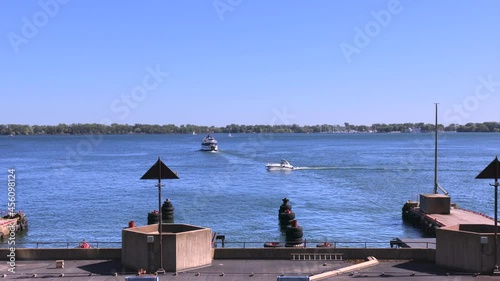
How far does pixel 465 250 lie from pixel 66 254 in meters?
13.5

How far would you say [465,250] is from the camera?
19.7m

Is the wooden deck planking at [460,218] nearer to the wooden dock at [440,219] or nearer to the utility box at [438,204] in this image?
the wooden dock at [440,219]

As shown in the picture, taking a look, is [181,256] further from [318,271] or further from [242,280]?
[318,271]

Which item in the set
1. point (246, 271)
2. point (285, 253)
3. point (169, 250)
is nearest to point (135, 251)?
point (169, 250)

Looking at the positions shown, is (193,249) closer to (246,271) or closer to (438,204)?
(246,271)

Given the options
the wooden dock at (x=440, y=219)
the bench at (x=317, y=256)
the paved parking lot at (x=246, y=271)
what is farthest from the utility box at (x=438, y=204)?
the bench at (x=317, y=256)

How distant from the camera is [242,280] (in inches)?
734

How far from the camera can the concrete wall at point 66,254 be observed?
21.7 m

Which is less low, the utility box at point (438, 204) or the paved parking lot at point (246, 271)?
the paved parking lot at point (246, 271)

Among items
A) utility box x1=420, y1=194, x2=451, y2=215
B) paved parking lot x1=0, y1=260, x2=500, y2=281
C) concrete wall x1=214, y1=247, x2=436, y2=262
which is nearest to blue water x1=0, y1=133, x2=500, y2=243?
utility box x1=420, y1=194, x2=451, y2=215

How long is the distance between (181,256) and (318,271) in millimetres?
4425

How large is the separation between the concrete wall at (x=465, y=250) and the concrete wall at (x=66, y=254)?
36.1ft

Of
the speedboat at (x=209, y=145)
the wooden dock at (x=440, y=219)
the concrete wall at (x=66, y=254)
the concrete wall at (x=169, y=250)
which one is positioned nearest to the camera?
the concrete wall at (x=169, y=250)

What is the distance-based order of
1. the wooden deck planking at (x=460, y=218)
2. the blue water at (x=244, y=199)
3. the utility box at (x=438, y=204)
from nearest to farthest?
the wooden deck planking at (x=460, y=218), the utility box at (x=438, y=204), the blue water at (x=244, y=199)
